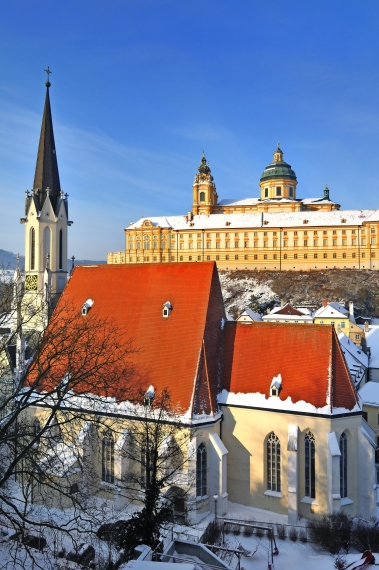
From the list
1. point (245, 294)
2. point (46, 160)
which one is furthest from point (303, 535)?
point (245, 294)

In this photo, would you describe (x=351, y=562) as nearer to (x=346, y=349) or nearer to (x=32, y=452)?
(x=32, y=452)

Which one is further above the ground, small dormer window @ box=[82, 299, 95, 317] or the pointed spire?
the pointed spire

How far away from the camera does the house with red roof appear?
18688 millimetres

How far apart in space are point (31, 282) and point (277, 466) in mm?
15534

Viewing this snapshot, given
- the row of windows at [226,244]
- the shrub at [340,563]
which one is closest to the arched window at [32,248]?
the shrub at [340,563]

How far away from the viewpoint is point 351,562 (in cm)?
1403

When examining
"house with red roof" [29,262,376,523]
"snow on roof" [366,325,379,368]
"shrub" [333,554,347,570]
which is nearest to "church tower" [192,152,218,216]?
"snow on roof" [366,325,379,368]

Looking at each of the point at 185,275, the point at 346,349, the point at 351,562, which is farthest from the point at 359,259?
the point at 351,562

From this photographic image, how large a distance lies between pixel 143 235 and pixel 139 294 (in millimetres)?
78651

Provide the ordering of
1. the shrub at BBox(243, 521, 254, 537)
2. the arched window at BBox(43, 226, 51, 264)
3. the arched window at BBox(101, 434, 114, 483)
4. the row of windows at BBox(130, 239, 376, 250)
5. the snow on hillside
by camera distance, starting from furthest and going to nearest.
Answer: the row of windows at BBox(130, 239, 376, 250)
the snow on hillside
the arched window at BBox(43, 226, 51, 264)
the arched window at BBox(101, 434, 114, 483)
the shrub at BBox(243, 521, 254, 537)

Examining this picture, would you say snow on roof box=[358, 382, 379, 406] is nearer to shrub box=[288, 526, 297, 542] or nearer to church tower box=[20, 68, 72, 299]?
shrub box=[288, 526, 297, 542]

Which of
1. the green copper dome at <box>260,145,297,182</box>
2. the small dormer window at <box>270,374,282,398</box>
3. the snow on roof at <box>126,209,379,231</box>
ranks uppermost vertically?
the green copper dome at <box>260,145,297,182</box>

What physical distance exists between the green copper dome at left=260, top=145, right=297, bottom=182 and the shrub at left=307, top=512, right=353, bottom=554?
103239mm

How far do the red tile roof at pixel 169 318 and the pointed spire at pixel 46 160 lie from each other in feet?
18.4
